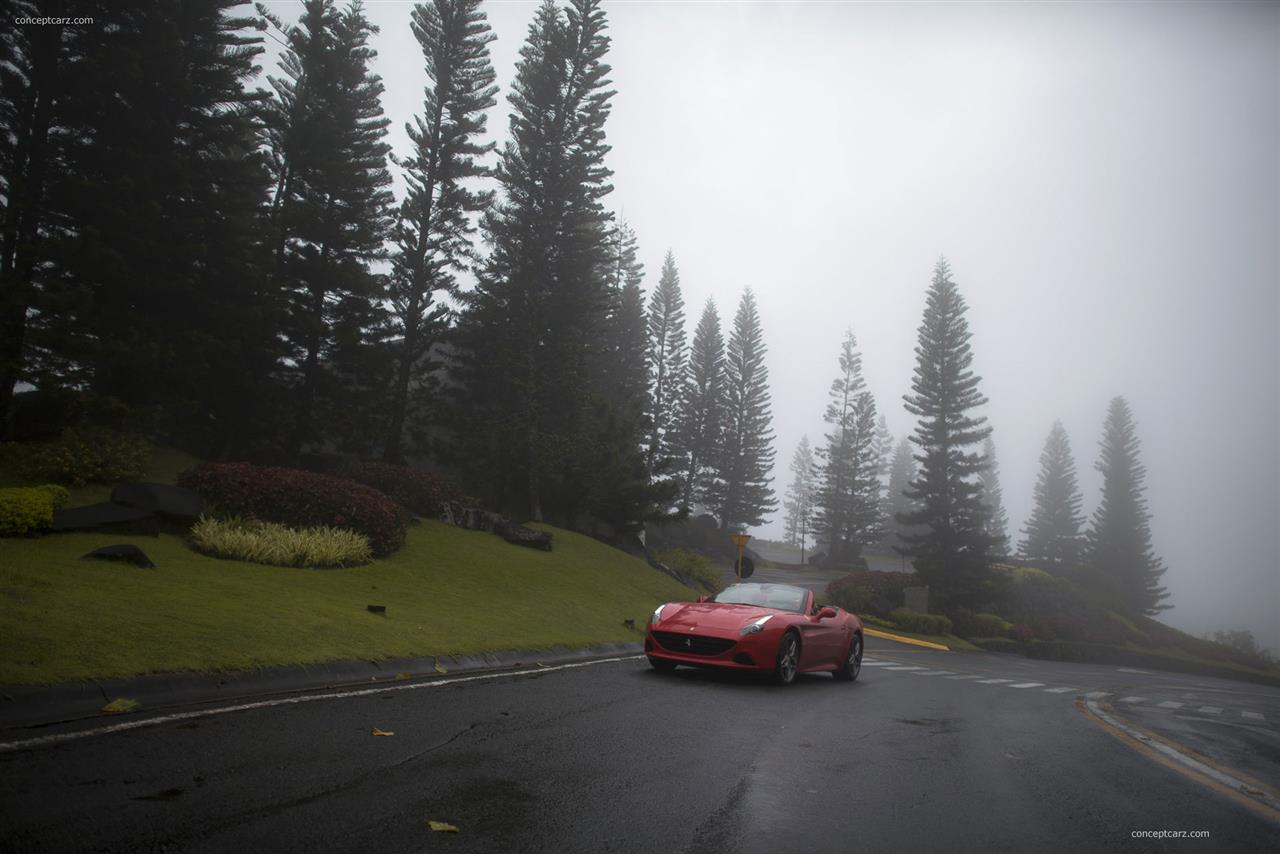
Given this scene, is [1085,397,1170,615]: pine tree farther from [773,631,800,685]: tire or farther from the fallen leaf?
the fallen leaf

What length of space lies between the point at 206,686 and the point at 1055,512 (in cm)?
8847

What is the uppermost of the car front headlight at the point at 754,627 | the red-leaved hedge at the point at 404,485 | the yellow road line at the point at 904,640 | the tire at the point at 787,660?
the red-leaved hedge at the point at 404,485

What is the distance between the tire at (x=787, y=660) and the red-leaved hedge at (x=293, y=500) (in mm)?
8975

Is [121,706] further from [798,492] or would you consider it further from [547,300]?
[798,492]

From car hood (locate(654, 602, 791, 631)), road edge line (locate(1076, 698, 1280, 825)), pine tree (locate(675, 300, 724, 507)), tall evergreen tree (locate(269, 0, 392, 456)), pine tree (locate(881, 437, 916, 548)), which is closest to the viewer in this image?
road edge line (locate(1076, 698, 1280, 825))

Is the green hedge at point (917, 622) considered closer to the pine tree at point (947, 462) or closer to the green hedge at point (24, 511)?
the pine tree at point (947, 462)

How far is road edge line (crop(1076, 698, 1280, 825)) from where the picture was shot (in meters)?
5.51

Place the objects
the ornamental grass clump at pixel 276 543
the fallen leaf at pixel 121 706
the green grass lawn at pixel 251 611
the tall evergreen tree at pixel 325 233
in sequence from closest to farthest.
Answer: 1. the fallen leaf at pixel 121 706
2. the green grass lawn at pixel 251 611
3. the ornamental grass clump at pixel 276 543
4. the tall evergreen tree at pixel 325 233

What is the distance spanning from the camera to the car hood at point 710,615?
1007 cm

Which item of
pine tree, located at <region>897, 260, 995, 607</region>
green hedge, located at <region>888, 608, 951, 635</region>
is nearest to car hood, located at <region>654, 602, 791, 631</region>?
green hedge, located at <region>888, 608, 951, 635</region>

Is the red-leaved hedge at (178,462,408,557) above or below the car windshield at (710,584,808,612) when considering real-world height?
above

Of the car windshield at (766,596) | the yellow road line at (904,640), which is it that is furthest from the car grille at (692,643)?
the yellow road line at (904,640)

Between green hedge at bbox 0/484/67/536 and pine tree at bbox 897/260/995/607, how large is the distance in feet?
144

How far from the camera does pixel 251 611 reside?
8.87 meters
